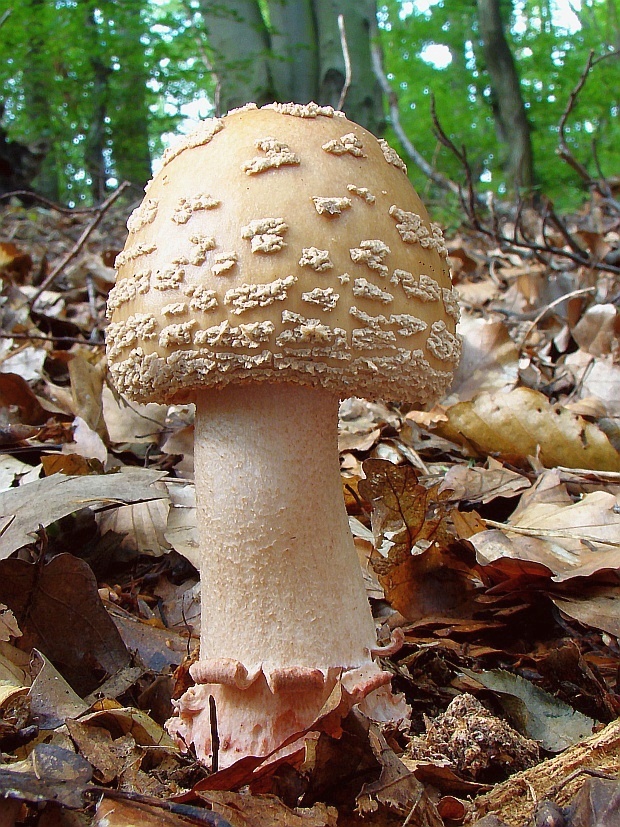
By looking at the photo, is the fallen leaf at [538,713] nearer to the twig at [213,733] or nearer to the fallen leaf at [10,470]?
the twig at [213,733]

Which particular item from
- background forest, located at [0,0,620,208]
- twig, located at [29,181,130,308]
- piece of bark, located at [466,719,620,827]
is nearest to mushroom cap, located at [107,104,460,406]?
piece of bark, located at [466,719,620,827]

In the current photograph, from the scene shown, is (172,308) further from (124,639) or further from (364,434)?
(364,434)

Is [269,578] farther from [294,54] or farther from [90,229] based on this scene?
[294,54]

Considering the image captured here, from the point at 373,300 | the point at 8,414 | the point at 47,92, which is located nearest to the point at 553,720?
the point at 373,300

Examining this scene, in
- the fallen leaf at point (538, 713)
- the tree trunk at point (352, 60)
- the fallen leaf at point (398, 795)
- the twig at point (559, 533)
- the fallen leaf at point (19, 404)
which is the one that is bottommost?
the fallen leaf at point (538, 713)

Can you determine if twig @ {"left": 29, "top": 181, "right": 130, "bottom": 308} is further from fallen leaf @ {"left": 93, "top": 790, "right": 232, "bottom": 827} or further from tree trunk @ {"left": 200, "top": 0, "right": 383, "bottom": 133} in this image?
tree trunk @ {"left": 200, "top": 0, "right": 383, "bottom": 133}

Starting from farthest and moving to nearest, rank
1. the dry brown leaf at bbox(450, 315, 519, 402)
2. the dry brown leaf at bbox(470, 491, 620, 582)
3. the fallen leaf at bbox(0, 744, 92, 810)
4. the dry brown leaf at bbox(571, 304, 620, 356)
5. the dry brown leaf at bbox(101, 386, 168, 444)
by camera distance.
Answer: the dry brown leaf at bbox(571, 304, 620, 356)
the dry brown leaf at bbox(450, 315, 519, 402)
the dry brown leaf at bbox(101, 386, 168, 444)
the dry brown leaf at bbox(470, 491, 620, 582)
the fallen leaf at bbox(0, 744, 92, 810)

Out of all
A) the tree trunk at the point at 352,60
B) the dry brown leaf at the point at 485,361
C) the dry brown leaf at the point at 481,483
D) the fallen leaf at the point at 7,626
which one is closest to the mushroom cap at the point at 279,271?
the fallen leaf at the point at 7,626
